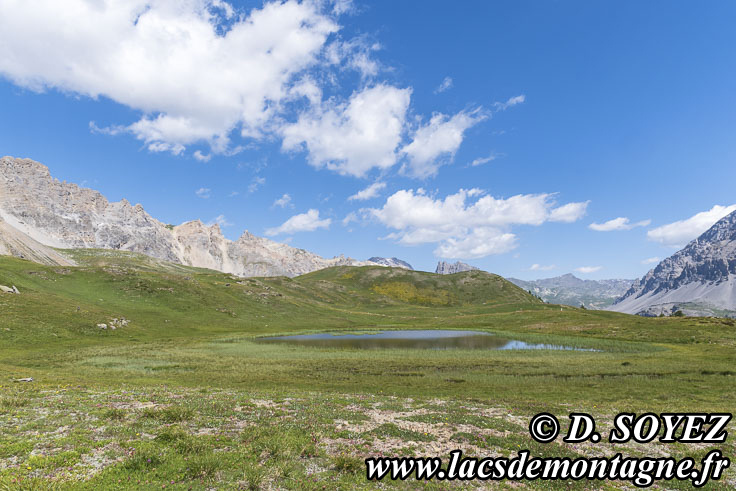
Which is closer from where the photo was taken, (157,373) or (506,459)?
(506,459)

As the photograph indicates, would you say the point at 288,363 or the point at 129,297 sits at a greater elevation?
the point at 129,297

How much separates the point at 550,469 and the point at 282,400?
2077cm

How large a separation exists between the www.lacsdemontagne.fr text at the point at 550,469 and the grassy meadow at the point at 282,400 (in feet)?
2.13

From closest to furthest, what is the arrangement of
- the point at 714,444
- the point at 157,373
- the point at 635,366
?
1. the point at 714,444
2. the point at 157,373
3. the point at 635,366

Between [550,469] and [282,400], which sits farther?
[282,400]

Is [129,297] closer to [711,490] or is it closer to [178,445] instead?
[178,445]

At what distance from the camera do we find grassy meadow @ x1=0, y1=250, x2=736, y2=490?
49.9 ft

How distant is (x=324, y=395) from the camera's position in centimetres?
3244

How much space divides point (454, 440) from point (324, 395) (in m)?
16.0

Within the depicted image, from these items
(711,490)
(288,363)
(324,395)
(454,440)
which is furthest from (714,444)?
(288,363)

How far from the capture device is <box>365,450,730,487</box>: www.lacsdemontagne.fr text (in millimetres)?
15797

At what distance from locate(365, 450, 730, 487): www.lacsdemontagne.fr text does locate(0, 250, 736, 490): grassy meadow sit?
65 cm

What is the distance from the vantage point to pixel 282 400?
94.9 ft

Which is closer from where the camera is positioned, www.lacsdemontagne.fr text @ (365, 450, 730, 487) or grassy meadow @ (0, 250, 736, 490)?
grassy meadow @ (0, 250, 736, 490)
